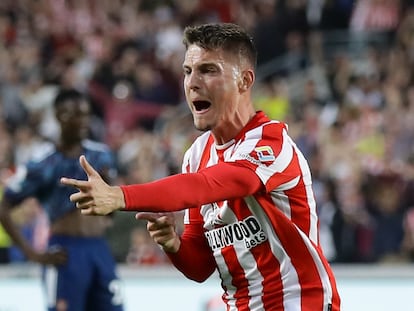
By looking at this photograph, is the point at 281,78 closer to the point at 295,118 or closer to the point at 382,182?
the point at 295,118

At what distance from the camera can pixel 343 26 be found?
45.2ft

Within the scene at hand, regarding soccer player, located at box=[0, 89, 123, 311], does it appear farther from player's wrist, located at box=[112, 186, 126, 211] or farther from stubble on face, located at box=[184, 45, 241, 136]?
player's wrist, located at box=[112, 186, 126, 211]

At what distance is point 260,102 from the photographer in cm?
1245

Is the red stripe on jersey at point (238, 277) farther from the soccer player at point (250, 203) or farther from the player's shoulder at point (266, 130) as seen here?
the player's shoulder at point (266, 130)

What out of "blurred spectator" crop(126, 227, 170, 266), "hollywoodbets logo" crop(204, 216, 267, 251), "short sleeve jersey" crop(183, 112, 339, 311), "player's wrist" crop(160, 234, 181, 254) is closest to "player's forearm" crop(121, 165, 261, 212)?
"short sleeve jersey" crop(183, 112, 339, 311)

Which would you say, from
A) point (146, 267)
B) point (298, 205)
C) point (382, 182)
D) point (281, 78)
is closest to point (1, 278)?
point (146, 267)

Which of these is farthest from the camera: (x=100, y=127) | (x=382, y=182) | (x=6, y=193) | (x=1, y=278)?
(x=100, y=127)

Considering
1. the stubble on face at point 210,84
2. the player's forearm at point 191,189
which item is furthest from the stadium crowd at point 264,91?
the player's forearm at point 191,189

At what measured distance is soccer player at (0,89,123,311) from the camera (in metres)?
6.97

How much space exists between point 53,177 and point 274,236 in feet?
10.1

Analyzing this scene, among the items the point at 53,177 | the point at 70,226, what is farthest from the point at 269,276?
the point at 53,177

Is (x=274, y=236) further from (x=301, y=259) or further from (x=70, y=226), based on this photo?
(x=70, y=226)

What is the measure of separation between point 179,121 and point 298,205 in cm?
862

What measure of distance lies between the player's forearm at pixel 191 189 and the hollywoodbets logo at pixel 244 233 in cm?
30
